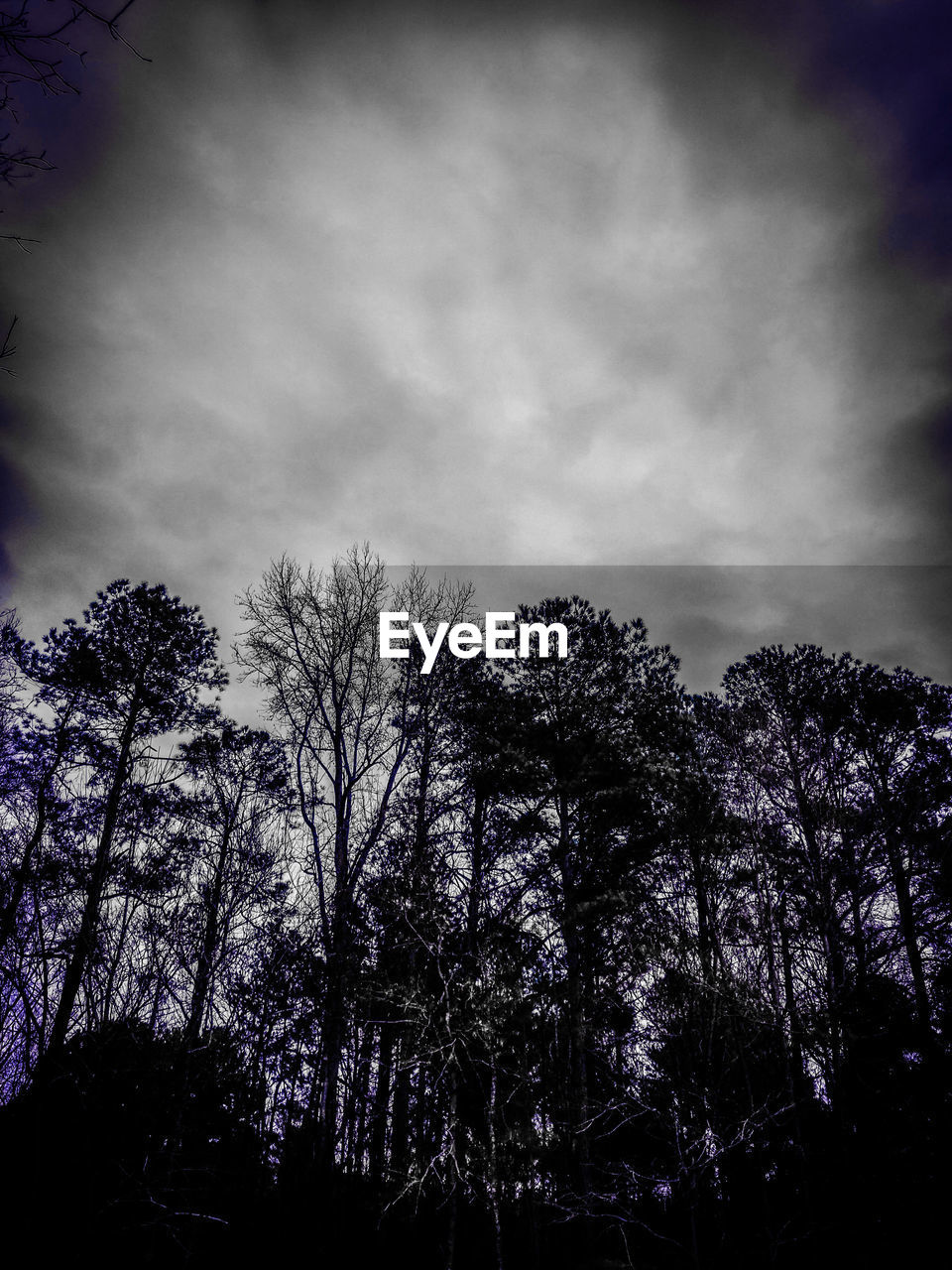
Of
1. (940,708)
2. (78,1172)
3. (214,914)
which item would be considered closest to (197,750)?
(214,914)

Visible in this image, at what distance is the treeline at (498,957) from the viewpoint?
9789 millimetres

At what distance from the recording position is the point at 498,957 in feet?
39.1

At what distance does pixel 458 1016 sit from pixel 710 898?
4774mm

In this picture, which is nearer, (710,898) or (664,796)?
(710,898)

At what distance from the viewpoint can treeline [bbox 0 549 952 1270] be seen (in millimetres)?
9789

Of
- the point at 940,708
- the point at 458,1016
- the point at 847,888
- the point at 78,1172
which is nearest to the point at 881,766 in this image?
the point at 940,708

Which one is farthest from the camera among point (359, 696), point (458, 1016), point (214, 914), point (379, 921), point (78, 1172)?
point (359, 696)

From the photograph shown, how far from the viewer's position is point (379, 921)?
12633 millimetres

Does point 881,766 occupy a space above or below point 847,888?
above

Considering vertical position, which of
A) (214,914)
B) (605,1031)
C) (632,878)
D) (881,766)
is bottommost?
(605,1031)

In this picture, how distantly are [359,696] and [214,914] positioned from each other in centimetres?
499

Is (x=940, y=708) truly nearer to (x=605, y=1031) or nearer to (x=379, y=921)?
(x=605, y=1031)

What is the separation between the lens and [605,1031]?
493 inches

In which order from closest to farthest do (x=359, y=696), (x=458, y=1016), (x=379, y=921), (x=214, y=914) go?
(x=458, y=1016), (x=214, y=914), (x=379, y=921), (x=359, y=696)
